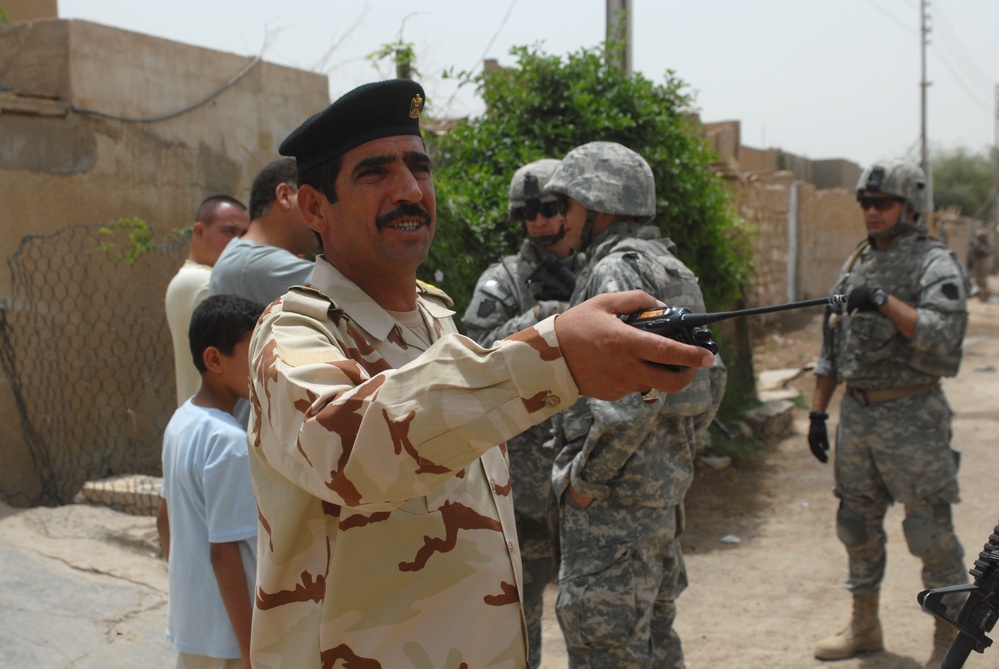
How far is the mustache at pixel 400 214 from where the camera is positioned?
5.49ft

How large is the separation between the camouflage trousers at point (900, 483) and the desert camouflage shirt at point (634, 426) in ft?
4.71

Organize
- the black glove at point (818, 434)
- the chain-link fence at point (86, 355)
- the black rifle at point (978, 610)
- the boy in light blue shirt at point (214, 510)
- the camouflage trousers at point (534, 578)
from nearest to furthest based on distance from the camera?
the black rifle at point (978, 610) < the boy in light blue shirt at point (214, 510) < the camouflage trousers at point (534, 578) < the black glove at point (818, 434) < the chain-link fence at point (86, 355)

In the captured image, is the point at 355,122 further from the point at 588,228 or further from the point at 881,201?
the point at 881,201

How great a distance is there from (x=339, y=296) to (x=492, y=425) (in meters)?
0.59

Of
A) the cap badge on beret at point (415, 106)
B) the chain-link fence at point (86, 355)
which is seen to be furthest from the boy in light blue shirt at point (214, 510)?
the chain-link fence at point (86, 355)

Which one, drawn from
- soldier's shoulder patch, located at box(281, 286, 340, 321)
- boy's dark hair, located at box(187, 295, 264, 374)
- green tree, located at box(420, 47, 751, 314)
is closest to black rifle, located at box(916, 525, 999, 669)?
soldier's shoulder patch, located at box(281, 286, 340, 321)

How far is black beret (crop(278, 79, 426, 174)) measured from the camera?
165 centimetres

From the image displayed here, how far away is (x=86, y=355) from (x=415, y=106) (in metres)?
4.57

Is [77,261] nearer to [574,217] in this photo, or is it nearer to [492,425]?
[574,217]

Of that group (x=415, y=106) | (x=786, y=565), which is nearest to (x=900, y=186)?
(x=786, y=565)

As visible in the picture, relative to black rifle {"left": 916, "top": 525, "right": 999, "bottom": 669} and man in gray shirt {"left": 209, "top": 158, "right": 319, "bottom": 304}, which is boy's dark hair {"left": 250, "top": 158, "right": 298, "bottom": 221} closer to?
man in gray shirt {"left": 209, "top": 158, "right": 319, "bottom": 304}

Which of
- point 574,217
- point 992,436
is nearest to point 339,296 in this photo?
point 574,217

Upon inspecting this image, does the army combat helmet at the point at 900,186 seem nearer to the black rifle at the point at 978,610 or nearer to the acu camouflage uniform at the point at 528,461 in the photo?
the acu camouflage uniform at the point at 528,461

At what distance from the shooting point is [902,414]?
4.21m
